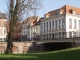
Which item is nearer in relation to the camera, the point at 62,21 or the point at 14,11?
the point at 14,11

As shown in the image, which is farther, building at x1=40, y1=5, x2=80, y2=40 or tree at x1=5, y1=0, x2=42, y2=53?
building at x1=40, y1=5, x2=80, y2=40

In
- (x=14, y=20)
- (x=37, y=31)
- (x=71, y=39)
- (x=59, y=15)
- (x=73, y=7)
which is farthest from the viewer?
(x=37, y=31)

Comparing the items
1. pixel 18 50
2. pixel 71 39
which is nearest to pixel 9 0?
pixel 71 39

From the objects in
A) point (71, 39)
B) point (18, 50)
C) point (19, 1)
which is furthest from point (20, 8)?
point (18, 50)

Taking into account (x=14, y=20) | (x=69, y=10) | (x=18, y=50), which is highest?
(x=69, y=10)

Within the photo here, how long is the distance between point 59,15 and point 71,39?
73.0 ft

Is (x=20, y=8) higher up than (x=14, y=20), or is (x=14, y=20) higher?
(x=20, y=8)

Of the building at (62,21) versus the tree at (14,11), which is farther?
the building at (62,21)

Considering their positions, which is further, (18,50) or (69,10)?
(69,10)

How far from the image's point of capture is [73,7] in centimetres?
6475

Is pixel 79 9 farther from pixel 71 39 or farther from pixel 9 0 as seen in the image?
pixel 9 0

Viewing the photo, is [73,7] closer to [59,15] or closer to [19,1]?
[59,15]

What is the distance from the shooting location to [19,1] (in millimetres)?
26688

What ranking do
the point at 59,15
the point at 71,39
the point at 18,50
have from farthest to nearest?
the point at 59,15 → the point at 18,50 → the point at 71,39
